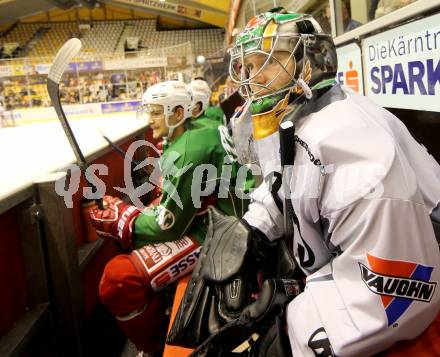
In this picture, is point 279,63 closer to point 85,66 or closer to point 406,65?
point 406,65

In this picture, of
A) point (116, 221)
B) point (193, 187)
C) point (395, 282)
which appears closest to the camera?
point (395, 282)

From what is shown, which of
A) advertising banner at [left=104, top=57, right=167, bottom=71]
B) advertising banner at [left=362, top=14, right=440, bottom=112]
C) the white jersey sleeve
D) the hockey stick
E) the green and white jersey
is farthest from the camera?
advertising banner at [left=104, top=57, right=167, bottom=71]

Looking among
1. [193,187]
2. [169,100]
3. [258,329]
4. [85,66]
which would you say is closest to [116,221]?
[193,187]

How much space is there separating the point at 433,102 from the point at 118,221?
1273 millimetres

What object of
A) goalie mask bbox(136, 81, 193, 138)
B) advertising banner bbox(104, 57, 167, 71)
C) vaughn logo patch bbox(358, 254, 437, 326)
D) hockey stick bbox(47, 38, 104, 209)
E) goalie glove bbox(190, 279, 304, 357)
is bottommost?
goalie glove bbox(190, 279, 304, 357)

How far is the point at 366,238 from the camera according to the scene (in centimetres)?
69

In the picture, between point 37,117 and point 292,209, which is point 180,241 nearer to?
point 292,209

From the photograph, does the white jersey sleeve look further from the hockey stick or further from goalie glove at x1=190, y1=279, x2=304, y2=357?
the hockey stick

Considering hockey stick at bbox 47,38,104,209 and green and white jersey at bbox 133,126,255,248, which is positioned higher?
hockey stick at bbox 47,38,104,209

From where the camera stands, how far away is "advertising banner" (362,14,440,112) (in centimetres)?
129

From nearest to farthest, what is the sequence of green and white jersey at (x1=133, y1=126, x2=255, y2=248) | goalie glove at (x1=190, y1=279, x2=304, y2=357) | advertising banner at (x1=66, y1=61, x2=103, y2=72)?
goalie glove at (x1=190, y1=279, x2=304, y2=357) < green and white jersey at (x1=133, y1=126, x2=255, y2=248) < advertising banner at (x1=66, y1=61, x2=103, y2=72)

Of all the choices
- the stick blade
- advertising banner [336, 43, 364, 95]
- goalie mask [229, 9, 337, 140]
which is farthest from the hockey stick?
advertising banner [336, 43, 364, 95]

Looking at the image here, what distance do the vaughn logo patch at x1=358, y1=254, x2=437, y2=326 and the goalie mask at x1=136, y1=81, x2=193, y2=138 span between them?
1467 mm

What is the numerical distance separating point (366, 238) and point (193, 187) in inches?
38.5
